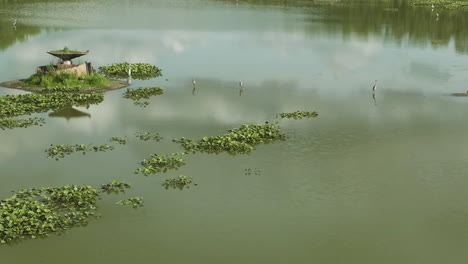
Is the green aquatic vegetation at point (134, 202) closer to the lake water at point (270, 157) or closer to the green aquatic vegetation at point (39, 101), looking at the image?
the lake water at point (270, 157)

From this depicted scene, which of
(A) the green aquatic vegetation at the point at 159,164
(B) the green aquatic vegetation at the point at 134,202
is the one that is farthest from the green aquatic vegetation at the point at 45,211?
(A) the green aquatic vegetation at the point at 159,164

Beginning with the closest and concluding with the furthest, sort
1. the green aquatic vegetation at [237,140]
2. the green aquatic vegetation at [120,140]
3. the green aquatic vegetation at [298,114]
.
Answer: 1. the green aquatic vegetation at [237,140]
2. the green aquatic vegetation at [120,140]
3. the green aquatic vegetation at [298,114]

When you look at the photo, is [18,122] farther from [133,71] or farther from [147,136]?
[133,71]

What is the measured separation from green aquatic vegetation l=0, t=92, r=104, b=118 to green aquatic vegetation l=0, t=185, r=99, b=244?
11269 mm

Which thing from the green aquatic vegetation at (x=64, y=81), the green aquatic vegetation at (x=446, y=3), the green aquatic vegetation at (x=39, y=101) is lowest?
the green aquatic vegetation at (x=39, y=101)

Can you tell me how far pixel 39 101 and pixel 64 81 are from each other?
4.19 meters

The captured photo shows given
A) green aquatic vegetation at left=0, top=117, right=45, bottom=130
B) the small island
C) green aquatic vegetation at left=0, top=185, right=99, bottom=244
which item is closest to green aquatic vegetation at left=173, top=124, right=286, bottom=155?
green aquatic vegetation at left=0, top=185, right=99, bottom=244

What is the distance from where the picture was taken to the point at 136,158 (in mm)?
23094

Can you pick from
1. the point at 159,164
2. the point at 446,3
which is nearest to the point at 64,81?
the point at 159,164

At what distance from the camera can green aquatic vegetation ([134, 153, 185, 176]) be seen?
21669 mm

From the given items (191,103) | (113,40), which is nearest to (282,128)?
(191,103)

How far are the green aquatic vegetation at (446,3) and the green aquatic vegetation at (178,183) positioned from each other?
286 ft

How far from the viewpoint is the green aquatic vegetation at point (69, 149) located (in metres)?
23.2

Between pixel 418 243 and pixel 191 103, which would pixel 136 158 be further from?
pixel 418 243
